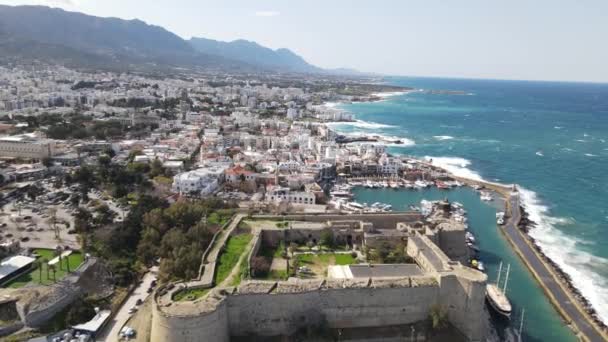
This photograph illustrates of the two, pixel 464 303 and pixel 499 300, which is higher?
pixel 464 303

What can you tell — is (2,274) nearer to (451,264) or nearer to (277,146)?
(451,264)

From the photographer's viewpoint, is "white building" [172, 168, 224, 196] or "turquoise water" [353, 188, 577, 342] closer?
"turquoise water" [353, 188, 577, 342]

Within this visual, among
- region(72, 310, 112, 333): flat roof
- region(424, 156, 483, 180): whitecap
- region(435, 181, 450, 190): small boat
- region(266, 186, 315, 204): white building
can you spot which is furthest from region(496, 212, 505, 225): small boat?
region(72, 310, 112, 333): flat roof

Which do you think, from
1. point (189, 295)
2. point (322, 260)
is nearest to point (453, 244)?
point (322, 260)

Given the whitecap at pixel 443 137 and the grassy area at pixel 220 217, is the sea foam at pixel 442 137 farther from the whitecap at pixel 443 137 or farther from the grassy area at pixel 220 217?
the grassy area at pixel 220 217

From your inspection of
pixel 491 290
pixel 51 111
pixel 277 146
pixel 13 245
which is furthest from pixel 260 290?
pixel 51 111

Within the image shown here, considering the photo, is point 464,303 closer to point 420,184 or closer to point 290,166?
point 420,184

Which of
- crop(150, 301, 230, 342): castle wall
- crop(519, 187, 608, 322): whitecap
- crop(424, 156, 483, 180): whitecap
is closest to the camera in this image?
crop(150, 301, 230, 342): castle wall

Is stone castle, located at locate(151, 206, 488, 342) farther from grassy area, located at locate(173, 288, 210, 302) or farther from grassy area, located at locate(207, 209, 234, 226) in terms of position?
grassy area, located at locate(207, 209, 234, 226)
